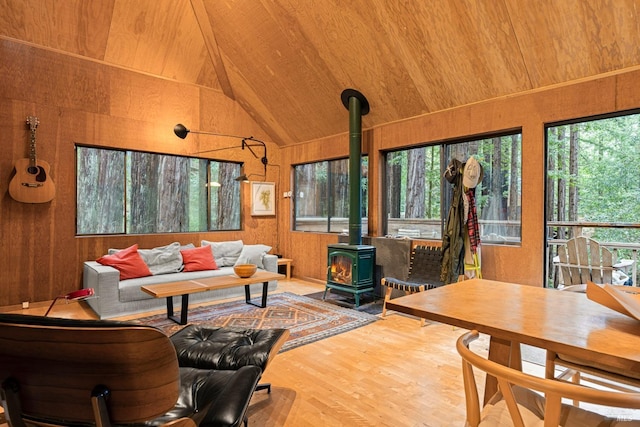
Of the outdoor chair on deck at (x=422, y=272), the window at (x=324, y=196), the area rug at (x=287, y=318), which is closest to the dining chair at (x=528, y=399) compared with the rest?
the area rug at (x=287, y=318)

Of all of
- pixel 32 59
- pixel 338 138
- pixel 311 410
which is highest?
pixel 32 59

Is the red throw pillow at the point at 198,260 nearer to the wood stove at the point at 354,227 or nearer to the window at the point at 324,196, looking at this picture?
the wood stove at the point at 354,227

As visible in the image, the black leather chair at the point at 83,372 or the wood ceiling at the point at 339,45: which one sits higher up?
the wood ceiling at the point at 339,45

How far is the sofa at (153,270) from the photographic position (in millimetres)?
4191

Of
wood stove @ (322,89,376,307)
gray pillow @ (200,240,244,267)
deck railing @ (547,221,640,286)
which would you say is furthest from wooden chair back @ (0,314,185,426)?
gray pillow @ (200,240,244,267)

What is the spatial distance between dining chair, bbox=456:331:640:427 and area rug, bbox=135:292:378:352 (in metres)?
2.32

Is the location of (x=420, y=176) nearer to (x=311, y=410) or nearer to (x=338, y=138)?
(x=338, y=138)

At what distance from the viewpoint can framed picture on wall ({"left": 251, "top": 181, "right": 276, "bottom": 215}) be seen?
6762 mm

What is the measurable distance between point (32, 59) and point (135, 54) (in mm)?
1221

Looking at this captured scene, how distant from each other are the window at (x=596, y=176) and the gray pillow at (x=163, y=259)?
529 centimetres

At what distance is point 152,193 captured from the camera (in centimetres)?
572

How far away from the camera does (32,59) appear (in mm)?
4633

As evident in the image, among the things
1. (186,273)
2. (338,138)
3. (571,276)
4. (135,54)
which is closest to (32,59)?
(135,54)

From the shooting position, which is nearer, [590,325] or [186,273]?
[590,325]
